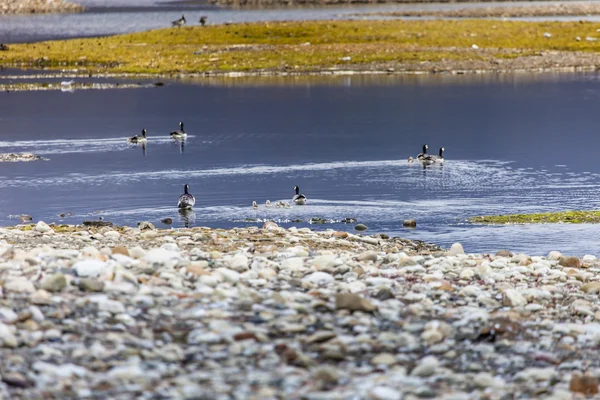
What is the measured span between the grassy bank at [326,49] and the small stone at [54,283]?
86.4 m

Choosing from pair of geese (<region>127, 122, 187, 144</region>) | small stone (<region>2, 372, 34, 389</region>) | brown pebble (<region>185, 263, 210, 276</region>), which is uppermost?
pair of geese (<region>127, 122, 187, 144</region>)

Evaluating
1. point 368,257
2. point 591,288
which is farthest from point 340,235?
point 591,288

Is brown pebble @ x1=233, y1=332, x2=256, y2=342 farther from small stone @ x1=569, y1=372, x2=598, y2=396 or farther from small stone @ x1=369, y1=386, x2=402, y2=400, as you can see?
small stone @ x1=569, y1=372, x2=598, y2=396

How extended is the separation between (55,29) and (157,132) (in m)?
107

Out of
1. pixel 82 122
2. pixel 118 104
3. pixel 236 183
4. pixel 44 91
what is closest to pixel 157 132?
pixel 82 122

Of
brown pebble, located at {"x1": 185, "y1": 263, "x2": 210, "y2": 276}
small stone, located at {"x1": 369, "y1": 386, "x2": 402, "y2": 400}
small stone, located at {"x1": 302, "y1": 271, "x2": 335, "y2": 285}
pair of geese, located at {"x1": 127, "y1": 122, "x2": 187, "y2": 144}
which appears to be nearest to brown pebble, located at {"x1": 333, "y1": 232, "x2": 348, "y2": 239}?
small stone, located at {"x1": 302, "y1": 271, "x2": 335, "y2": 285}

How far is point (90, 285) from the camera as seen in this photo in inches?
667

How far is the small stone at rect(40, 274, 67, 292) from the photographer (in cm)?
1688

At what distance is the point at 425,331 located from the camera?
16.2 m

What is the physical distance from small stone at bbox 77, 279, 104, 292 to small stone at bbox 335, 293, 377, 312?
3872mm

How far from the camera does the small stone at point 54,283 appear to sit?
1688 cm

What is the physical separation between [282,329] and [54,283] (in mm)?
3881

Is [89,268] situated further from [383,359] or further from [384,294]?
[383,359]

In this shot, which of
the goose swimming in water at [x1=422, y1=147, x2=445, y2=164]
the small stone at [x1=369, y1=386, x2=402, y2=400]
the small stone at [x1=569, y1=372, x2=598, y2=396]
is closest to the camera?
the small stone at [x1=369, y1=386, x2=402, y2=400]
